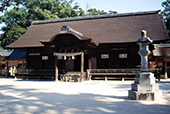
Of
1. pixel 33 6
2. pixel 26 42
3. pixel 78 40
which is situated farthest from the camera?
pixel 33 6

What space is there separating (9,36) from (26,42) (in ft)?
41.5

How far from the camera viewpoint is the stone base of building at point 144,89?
7.16 m

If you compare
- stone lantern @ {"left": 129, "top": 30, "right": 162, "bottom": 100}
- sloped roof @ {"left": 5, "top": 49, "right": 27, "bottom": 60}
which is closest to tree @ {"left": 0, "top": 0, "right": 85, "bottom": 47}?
sloped roof @ {"left": 5, "top": 49, "right": 27, "bottom": 60}

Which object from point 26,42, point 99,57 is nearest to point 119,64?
point 99,57

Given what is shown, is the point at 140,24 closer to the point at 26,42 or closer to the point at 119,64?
the point at 119,64

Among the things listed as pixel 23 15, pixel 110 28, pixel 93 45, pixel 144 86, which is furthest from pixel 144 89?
pixel 23 15

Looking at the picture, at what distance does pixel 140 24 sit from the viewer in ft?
65.4

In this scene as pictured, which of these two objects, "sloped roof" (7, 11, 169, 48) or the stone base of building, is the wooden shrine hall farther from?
the stone base of building

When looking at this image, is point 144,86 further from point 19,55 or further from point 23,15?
point 23,15

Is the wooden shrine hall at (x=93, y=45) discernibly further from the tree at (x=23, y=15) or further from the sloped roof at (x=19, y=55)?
the tree at (x=23, y=15)

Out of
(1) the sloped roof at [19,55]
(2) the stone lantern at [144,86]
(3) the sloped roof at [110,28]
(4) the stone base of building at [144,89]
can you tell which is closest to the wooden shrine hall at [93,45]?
(3) the sloped roof at [110,28]

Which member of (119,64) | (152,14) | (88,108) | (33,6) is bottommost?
(88,108)

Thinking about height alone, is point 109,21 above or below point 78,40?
above

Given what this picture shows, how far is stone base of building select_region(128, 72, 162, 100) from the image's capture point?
23.5 ft
